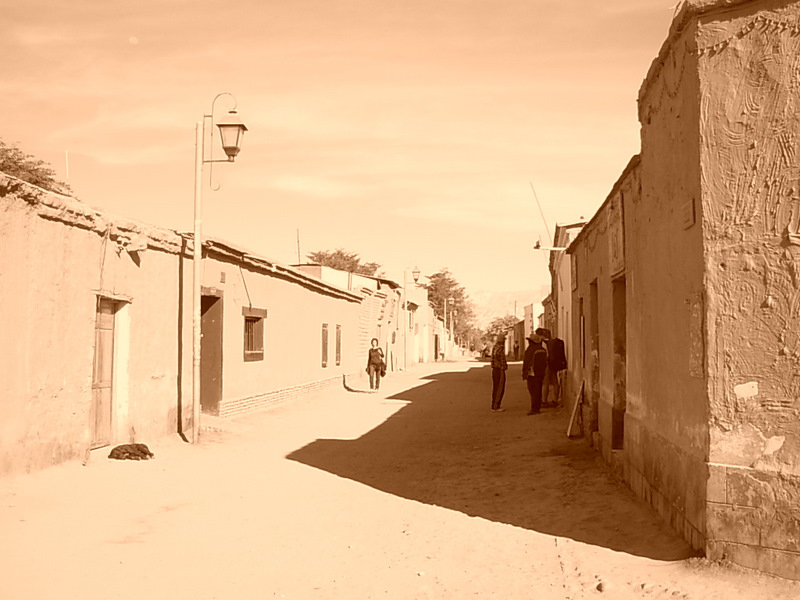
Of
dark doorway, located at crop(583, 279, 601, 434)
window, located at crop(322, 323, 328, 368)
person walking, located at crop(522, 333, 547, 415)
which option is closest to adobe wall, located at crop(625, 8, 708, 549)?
dark doorway, located at crop(583, 279, 601, 434)

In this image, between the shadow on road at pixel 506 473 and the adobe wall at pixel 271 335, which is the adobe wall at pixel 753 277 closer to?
the shadow on road at pixel 506 473

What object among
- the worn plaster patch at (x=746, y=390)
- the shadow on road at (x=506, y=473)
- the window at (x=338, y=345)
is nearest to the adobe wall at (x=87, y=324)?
the shadow on road at (x=506, y=473)

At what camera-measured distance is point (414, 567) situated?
593 centimetres

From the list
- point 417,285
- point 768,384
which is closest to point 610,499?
point 768,384

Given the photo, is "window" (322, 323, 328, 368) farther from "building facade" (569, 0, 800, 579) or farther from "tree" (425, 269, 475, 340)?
"tree" (425, 269, 475, 340)

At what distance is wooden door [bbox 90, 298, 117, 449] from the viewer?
1001cm

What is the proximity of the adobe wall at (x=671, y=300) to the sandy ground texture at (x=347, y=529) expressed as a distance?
0.39 meters

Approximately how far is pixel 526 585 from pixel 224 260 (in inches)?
408

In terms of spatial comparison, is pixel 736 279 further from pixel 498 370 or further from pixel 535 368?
pixel 498 370

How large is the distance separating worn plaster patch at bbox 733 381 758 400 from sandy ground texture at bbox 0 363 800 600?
1.05 m

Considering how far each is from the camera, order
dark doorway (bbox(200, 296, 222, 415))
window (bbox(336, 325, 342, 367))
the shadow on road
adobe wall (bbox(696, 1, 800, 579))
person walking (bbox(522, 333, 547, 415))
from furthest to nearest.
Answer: window (bbox(336, 325, 342, 367))
person walking (bbox(522, 333, 547, 415))
dark doorway (bbox(200, 296, 222, 415))
the shadow on road
adobe wall (bbox(696, 1, 800, 579))

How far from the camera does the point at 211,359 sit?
14414 mm

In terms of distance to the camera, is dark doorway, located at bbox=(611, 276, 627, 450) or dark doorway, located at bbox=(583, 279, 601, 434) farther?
dark doorway, located at bbox=(583, 279, 601, 434)

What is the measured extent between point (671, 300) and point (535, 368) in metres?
9.65
